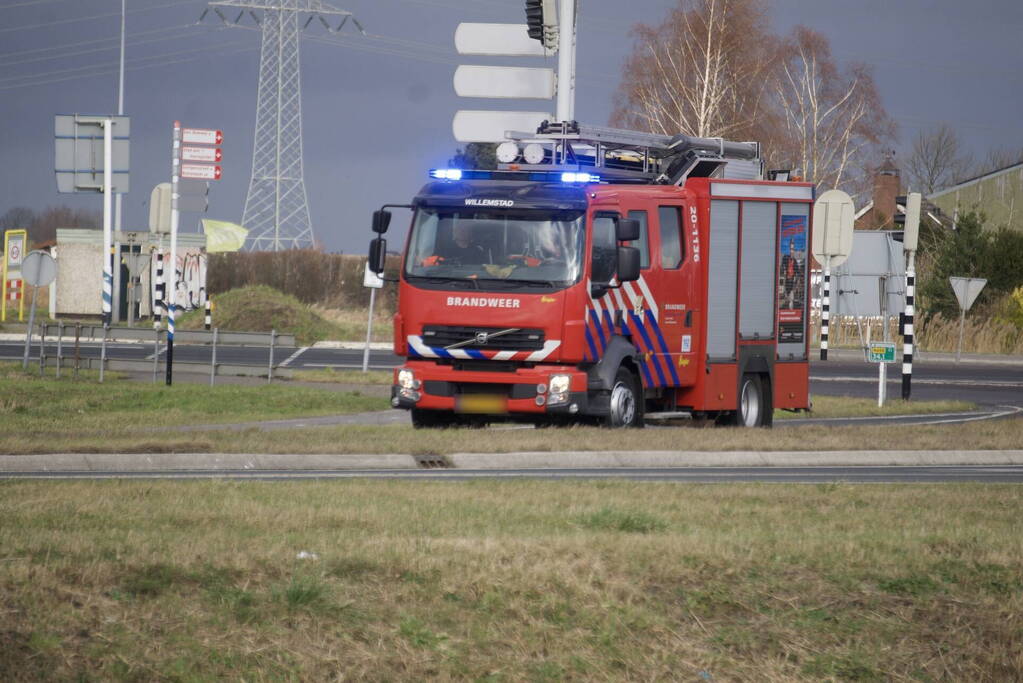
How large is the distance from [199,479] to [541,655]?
586cm

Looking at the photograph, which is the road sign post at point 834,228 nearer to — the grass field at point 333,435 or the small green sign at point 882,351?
the small green sign at point 882,351

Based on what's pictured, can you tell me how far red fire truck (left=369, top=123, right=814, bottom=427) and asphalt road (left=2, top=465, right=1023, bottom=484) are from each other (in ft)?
9.32

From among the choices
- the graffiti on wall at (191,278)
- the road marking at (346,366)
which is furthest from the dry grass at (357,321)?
the road marking at (346,366)

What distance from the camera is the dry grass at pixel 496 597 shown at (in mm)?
6691

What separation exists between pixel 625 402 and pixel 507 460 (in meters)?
3.38

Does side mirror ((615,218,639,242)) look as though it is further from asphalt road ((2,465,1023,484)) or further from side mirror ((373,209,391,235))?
asphalt road ((2,465,1023,484))

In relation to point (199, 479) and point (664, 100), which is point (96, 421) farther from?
point (664, 100)

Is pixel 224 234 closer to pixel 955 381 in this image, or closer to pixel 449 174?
pixel 955 381

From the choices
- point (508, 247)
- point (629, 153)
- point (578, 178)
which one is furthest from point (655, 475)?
point (629, 153)

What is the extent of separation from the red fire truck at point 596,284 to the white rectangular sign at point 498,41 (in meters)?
4.06

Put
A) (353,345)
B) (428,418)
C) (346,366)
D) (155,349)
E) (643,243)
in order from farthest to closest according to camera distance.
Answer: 1. (353,345)
2. (346,366)
3. (155,349)
4. (428,418)
5. (643,243)

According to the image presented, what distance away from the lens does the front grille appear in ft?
54.6

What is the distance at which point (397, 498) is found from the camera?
1034cm

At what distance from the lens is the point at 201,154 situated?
93.6 ft
